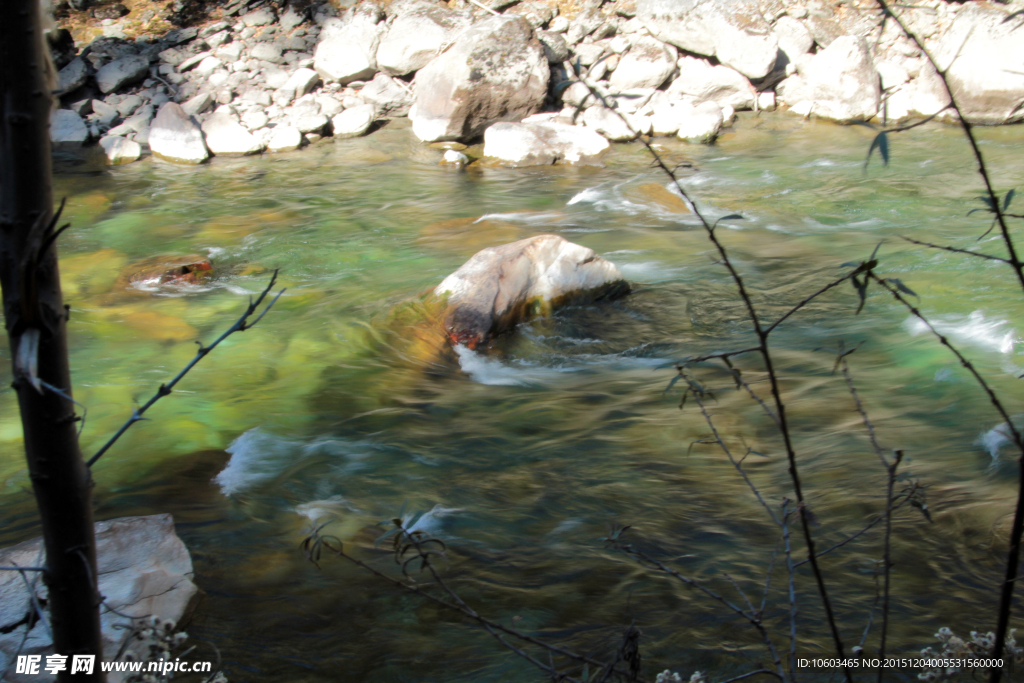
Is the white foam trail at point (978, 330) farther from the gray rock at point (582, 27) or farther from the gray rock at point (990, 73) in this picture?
the gray rock at point (582, 27)

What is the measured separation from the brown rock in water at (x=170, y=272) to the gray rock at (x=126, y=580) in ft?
13.9

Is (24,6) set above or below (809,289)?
above

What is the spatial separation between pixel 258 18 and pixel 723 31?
8.47m

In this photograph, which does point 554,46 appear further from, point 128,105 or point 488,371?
point 488,371

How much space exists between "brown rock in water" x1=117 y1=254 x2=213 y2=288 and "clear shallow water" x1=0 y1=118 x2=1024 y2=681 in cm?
20

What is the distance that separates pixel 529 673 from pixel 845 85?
11.8 meters

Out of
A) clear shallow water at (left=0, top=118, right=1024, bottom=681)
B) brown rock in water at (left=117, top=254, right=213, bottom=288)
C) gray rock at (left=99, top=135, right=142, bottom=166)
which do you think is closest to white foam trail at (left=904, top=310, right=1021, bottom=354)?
clear shallow water at (left=0, top=118, right=1024, bottom=681)

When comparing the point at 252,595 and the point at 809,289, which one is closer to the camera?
the point at 252,595

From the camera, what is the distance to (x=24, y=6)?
0.95 meters

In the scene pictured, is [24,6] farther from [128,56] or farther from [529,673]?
[128,56]

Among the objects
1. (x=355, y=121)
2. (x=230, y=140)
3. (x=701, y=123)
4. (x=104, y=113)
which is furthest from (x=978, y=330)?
(x=104, y=113)

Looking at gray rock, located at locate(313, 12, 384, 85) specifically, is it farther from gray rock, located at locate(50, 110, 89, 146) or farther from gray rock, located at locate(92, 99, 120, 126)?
gray rock, located at locate(50, 110, 89, 146)

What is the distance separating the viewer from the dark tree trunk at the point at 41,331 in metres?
0.96

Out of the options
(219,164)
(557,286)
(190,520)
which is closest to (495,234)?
(557,286)
